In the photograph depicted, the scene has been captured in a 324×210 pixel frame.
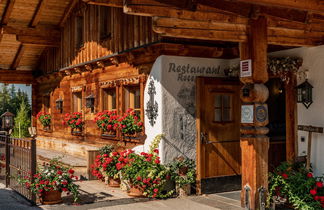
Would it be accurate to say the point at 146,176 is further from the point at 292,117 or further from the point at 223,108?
the point at 292,117

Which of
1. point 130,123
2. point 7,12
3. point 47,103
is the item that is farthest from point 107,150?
point 47,103

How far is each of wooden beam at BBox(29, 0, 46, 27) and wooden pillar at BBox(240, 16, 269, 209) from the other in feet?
30.5

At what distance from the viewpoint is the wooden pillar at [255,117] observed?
7059 mm

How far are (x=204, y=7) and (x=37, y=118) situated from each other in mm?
12817

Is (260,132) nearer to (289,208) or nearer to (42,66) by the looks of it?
(289,208)

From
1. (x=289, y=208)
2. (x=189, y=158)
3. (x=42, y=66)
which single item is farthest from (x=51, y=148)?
(x=289, y=208)

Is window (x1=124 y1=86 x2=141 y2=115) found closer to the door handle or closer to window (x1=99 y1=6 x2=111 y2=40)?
the door handle

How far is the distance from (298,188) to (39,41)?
11.3m

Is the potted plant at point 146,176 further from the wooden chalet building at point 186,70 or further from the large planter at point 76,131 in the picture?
the large planter at point 76,131

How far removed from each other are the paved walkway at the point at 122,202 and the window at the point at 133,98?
2224mm

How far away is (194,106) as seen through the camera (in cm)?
977

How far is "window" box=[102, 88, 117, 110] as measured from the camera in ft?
40.5

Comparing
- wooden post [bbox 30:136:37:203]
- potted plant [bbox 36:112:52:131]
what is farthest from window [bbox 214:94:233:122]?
potted plant [bbox 36:112:52:131]

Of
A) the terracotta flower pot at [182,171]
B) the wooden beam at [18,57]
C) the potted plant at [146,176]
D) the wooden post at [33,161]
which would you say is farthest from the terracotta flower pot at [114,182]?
the wooden beam at [18,57]
